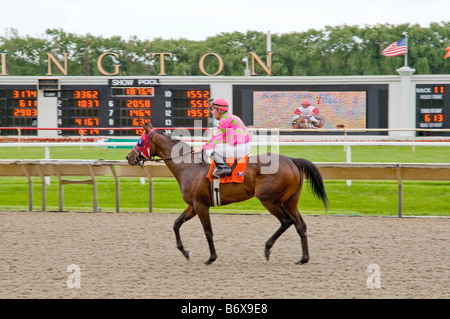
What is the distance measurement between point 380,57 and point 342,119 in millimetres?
31450

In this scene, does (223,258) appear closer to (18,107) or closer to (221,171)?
(221,171)

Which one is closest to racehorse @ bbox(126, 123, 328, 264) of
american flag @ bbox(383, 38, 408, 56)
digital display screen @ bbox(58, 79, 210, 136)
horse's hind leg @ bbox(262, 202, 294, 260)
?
horse's hind leg @ bbox(262, 202, 294, 260)

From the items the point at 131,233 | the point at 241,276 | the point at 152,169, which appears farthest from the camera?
the point at 152,169

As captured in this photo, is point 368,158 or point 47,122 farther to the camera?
point 47,122

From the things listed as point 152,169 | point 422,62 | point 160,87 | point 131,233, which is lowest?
point 131,233

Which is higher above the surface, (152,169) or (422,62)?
(422,62)

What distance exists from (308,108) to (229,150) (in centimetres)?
1435

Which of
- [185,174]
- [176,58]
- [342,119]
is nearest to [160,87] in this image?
[342,119]

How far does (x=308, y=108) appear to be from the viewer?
64.5 feet

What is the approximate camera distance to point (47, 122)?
1966 cm

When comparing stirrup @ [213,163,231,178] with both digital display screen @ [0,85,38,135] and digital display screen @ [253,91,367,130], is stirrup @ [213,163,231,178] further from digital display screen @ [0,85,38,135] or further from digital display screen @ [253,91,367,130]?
digital display screen @ [0,85,38,135]

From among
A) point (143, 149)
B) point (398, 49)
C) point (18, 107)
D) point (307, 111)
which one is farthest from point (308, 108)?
point (143, 149)
